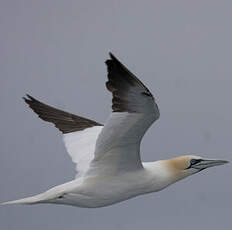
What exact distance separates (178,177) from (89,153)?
197 cm

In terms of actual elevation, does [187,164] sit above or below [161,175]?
above

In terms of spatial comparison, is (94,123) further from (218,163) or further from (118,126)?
(118,126)

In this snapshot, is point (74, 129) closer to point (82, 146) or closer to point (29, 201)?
point (82, 146)

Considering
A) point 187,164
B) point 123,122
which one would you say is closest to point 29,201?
point 123,122

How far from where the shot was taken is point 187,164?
14.4 meters

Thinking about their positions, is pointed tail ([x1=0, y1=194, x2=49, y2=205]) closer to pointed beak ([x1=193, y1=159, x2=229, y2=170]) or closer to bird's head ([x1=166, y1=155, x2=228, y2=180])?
bird's head ([x1=166, y1=155, x2=228, y2=180])

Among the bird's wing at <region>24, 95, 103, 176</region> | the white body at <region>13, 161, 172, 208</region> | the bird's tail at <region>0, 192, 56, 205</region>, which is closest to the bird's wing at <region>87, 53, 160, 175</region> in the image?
the white body at <region>13, 161, 172, 208</region>

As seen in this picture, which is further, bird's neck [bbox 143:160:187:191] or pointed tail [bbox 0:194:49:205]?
Result: bird's neck [bbox 143:160:187:191]

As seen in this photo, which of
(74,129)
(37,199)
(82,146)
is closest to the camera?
(37,199)

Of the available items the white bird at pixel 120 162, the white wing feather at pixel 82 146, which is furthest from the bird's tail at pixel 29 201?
the white wing feather at pixel 82 146

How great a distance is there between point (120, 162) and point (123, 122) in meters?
1.51

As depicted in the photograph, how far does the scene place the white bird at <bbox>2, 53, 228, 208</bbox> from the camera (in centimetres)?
1170

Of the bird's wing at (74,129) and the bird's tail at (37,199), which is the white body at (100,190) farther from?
the bird's wing at (74,129)

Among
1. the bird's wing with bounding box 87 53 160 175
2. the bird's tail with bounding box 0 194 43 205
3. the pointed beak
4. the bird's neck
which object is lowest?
the bird's tail with bounding box 0 194 43 205
